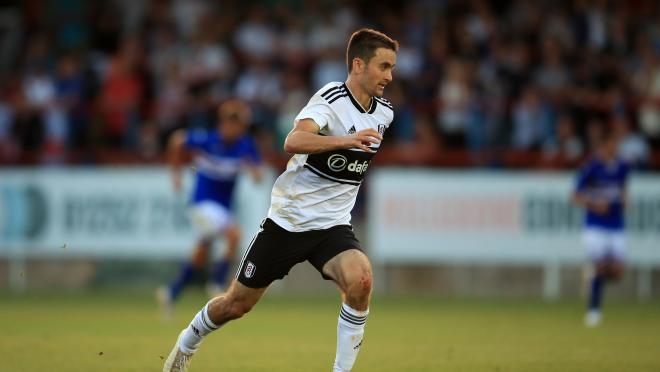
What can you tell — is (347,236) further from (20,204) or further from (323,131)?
(20,204)

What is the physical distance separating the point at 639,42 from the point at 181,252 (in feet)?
27.8

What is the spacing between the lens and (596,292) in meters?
15.9

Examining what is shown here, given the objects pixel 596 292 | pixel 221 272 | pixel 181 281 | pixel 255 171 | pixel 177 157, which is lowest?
pixel 596 292

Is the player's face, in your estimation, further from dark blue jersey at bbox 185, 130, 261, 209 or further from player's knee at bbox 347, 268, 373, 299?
dark blue jersey at bbox 185, 130, 261, 209

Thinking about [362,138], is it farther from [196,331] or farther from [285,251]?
[196,331]

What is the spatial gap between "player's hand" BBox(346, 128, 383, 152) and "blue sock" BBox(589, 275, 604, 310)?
8560 millimetres

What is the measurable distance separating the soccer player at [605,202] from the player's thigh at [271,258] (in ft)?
28.1

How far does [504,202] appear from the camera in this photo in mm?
19531

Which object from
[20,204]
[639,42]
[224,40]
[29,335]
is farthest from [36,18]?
[29,335]

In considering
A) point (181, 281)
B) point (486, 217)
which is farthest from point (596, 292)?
point (181, 281)

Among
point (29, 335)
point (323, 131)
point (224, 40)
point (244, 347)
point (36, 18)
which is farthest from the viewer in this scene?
point (36, 18)

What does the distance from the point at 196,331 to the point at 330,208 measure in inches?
53.0

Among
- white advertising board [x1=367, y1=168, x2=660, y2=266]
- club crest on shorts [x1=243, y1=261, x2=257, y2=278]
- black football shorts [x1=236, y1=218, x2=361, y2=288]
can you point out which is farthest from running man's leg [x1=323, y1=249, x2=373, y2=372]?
white advertising board [x1=367, y1=168, x2=660, y2=266]

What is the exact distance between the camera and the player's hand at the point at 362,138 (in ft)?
26.0
